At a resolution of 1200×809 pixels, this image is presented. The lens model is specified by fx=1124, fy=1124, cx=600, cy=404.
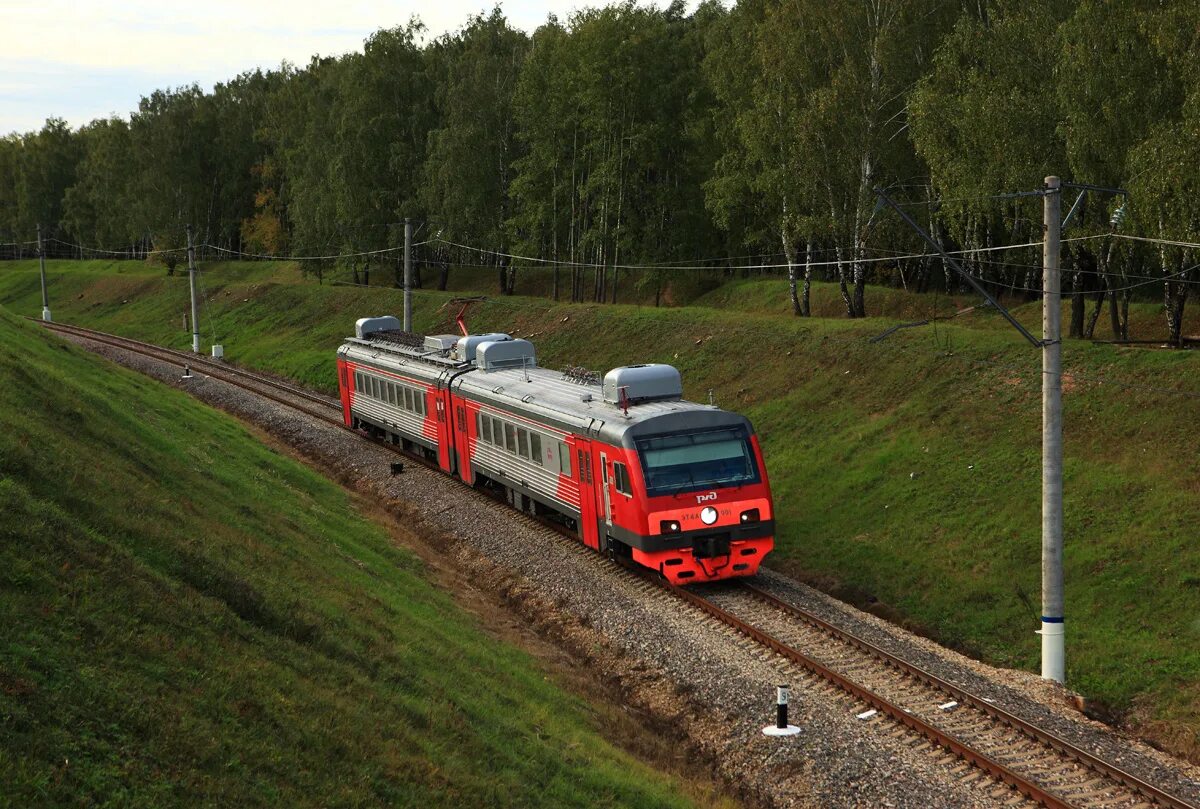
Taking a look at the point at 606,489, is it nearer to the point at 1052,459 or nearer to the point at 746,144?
the point at 1052,459

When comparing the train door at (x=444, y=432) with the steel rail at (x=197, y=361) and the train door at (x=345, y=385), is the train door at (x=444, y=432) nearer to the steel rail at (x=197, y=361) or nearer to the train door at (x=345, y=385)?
the train door at (x=345, y=385)

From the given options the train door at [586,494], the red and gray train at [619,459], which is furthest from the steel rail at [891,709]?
the train door at [586,494]

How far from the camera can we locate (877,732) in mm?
13883

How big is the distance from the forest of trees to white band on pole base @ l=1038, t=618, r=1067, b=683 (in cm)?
1134

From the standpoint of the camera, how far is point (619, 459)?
20.1 metres

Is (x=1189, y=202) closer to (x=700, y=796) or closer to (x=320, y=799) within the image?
(x=700, y=796)

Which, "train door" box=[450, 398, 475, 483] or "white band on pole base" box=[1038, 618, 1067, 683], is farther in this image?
"train door" box=[450, 398, 475, 483]

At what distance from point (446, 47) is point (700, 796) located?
64.2 meters

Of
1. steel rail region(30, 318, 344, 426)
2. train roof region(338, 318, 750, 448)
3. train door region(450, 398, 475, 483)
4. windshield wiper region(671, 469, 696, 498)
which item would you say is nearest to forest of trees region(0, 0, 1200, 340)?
train roof region(338, 318, 750, 448)

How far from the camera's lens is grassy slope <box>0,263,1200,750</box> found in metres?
17.6

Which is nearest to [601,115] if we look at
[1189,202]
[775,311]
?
[775,311]

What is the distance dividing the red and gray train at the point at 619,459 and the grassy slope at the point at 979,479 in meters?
3.20

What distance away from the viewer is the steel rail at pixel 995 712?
12.0m

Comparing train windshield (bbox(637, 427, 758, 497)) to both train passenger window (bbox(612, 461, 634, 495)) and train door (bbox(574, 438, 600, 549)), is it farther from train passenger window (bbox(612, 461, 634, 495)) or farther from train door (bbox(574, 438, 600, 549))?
train door (bbox(574, 438, 600, 549))
